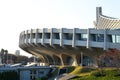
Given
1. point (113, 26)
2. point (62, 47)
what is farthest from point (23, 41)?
point (113, 26)

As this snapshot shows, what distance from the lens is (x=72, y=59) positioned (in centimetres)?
8169

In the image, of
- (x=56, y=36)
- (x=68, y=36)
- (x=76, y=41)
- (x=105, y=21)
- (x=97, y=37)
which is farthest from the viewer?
(x=105, y=21)

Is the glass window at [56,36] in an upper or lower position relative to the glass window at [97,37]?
upper

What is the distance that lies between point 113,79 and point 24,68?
3143cm

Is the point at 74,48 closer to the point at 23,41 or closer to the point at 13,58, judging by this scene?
the point at 23,41

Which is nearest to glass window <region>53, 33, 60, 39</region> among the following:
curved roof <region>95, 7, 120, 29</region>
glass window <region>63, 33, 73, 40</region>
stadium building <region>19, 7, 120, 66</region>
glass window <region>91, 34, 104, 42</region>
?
stadium building <region>19, 7, 120, 66</region>

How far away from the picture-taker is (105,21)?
8706 cm

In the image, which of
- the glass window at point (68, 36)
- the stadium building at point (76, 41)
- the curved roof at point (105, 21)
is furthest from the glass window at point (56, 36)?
the curved roof at point (105, 21)

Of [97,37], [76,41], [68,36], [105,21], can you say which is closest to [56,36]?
[68,36]

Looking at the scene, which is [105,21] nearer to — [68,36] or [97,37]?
[68,36]

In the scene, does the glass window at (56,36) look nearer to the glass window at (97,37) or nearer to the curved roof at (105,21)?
the glass window at (97,37)

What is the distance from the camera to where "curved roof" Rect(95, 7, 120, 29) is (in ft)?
266

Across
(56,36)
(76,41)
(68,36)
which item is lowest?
(76,41)

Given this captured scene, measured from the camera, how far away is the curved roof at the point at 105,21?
81094 mm
